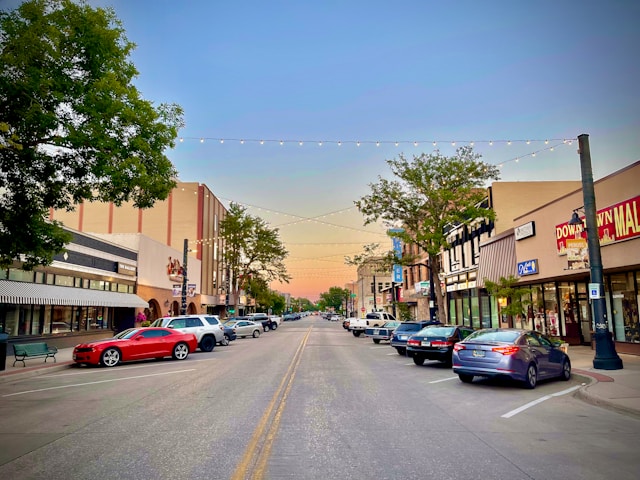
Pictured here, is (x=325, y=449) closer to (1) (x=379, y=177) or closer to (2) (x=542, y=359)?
(2) (x=542, y=359)

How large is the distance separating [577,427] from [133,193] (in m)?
12.1

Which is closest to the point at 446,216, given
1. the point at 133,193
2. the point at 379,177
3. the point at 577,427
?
the point at 379,177

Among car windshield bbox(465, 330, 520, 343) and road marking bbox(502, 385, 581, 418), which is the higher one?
car windshield bbox(465, 330, 520, 343)

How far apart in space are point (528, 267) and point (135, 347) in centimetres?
1868

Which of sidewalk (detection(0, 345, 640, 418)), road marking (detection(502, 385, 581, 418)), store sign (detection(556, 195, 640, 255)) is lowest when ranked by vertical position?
road marking (detection(502, 385, 581, 418))

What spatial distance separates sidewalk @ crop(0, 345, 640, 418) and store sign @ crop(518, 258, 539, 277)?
4.06 m

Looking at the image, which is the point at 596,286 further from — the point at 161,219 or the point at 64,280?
the point at 161,219

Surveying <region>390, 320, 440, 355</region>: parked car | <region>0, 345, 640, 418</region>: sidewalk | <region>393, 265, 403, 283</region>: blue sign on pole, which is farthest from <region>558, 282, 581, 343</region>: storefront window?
<region>393, 265, 403, 283</region>: blue sign on pole

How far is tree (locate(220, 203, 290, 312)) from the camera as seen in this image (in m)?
71.2

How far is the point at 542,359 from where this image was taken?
525 inches

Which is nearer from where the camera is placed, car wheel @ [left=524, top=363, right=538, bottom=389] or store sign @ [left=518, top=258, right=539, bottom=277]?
car wheel @ [left=524, top=363, right=538, bottom=389]

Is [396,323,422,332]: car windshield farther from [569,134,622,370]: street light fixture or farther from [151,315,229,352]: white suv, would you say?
[151,315,229,352]: white suv

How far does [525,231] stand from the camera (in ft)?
84.2

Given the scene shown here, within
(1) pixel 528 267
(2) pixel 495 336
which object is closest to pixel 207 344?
(2) pixel 495 336
